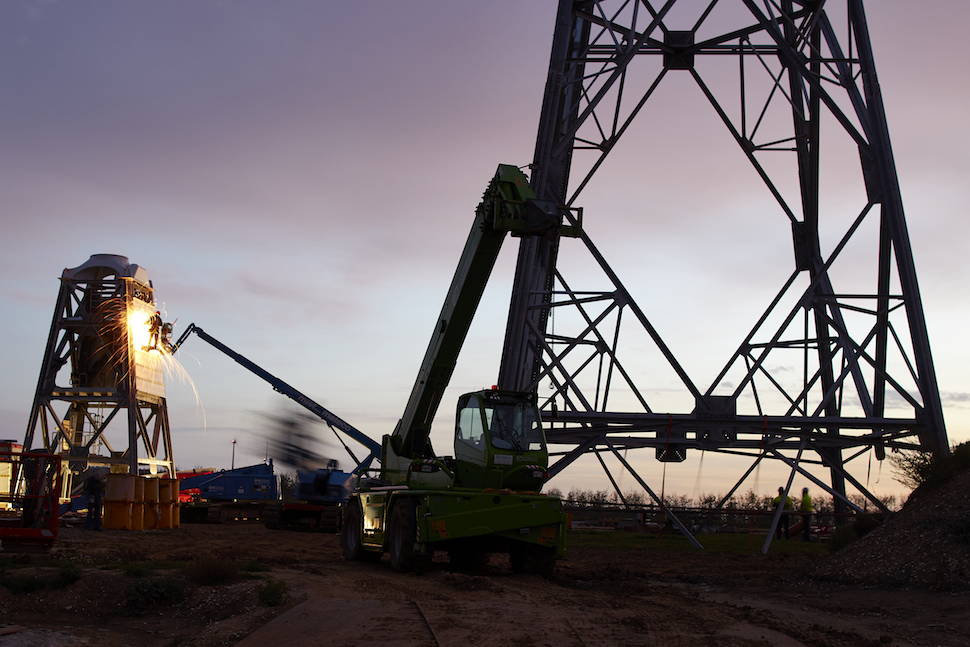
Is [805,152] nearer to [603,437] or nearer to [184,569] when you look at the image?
[603,437]

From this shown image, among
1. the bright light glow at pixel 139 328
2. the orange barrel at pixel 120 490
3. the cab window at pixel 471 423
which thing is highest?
the bright light glow at pixel 139 328

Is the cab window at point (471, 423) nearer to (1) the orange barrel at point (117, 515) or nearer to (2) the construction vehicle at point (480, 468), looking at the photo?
(2) the construction vehicle at point (480, 468)

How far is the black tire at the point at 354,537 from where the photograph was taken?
784 inches

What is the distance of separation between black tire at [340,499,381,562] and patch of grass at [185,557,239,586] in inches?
179

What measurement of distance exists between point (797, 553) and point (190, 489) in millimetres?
33618

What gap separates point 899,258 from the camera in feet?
78.3

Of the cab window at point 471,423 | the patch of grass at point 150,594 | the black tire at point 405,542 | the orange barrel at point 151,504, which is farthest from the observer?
the orange barrel at point 151,504

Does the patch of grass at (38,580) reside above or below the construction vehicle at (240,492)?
below

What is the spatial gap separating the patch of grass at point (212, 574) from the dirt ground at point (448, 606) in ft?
0.11

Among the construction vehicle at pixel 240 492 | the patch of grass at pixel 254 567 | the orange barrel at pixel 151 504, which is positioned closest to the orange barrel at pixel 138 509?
the orange barrel at pixel 151 504

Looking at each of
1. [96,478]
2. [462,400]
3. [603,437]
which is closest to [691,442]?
[603,437]

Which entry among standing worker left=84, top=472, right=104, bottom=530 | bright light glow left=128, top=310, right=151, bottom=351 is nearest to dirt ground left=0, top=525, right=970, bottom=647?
standing worker left=84, top=472, right=104, bottom=530

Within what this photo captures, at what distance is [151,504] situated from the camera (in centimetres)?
3181

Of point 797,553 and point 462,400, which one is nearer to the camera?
point 462,400
